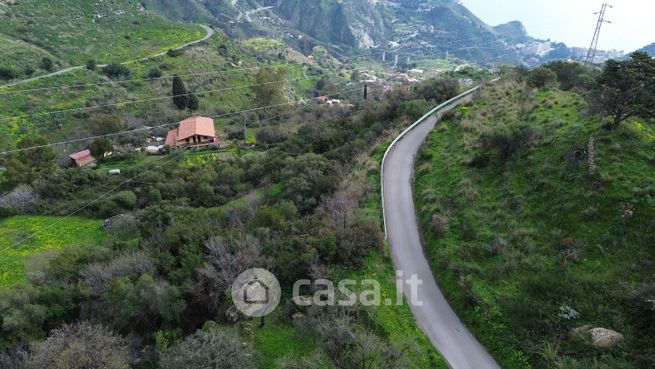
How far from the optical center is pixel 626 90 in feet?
68.4

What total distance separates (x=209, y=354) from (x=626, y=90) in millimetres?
25020

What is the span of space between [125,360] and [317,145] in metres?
27.7

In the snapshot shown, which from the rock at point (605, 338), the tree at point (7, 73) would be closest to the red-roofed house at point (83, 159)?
the tree at point (7, 73)

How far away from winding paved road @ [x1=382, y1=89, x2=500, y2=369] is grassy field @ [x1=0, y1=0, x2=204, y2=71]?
2363 inches

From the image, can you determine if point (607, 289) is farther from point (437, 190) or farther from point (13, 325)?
point (13, 325)

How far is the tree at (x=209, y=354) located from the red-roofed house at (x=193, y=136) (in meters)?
36.9

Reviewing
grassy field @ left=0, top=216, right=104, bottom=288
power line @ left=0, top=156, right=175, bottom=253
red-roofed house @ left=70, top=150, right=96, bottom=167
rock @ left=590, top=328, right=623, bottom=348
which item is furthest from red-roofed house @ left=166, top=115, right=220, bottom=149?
rock @ left=590, top=328, right=623, bottom=348

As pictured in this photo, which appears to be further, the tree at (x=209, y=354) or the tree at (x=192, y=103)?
the tree at (x=192, y=103)

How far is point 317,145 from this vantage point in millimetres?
38000

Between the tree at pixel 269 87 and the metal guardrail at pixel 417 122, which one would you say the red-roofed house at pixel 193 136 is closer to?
the tree at pixel 269 87

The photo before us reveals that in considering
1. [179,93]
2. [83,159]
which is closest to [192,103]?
[179,93]

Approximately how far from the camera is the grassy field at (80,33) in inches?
2450

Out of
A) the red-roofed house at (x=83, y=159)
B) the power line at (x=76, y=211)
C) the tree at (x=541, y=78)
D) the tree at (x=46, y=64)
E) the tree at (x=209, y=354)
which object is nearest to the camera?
the tree at (x=209, y=354)

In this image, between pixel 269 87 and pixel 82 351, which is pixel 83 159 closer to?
pixel 269 87
